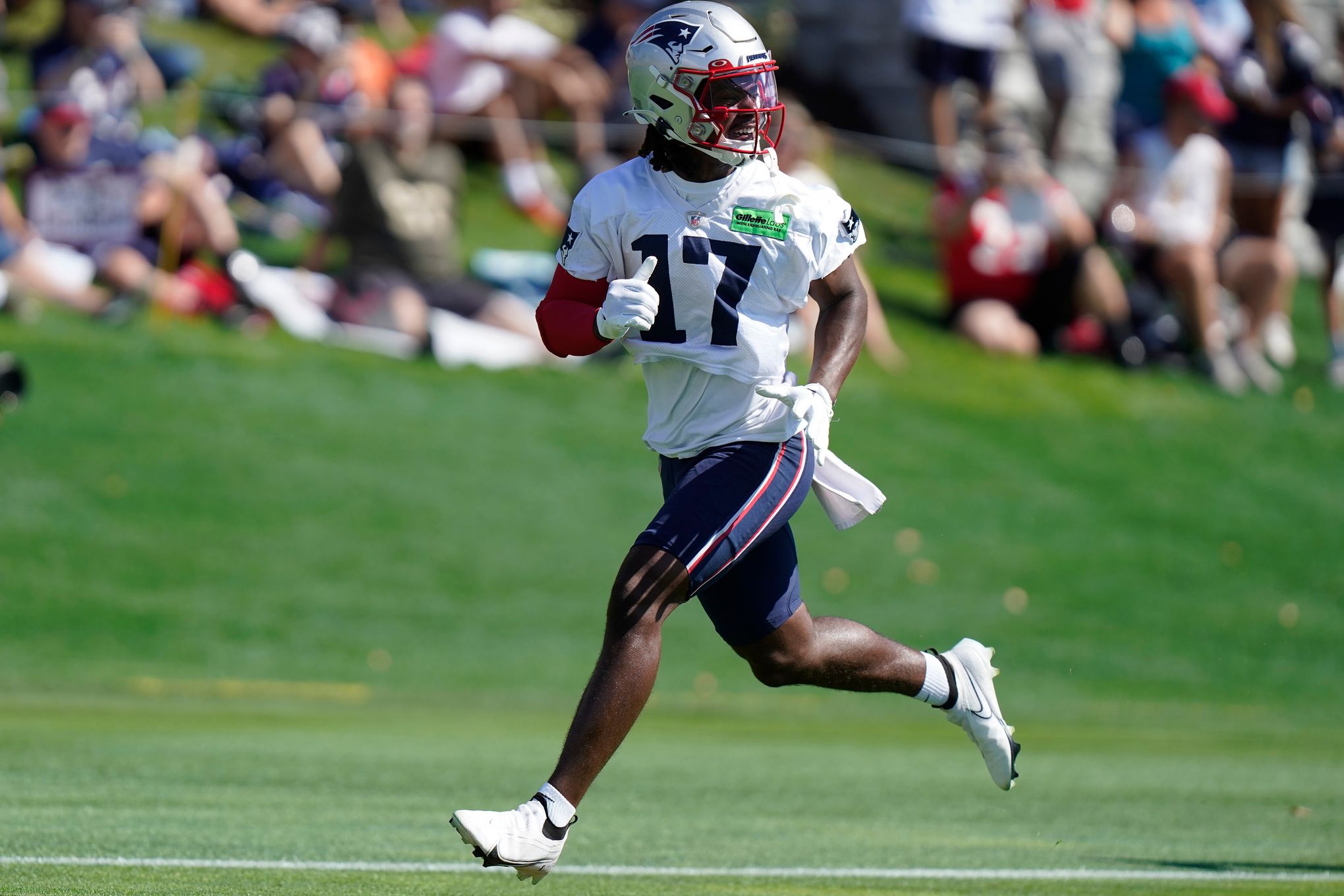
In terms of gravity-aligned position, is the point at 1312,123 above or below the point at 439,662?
above

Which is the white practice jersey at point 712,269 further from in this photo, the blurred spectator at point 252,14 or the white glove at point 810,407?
the blurred spectator at point 252,14

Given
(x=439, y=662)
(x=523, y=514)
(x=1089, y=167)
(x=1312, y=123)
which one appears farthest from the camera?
(x=1089, y=167)

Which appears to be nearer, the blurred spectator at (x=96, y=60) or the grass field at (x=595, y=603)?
the grass field at (x=595, y=603)

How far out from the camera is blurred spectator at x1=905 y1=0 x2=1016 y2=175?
16625 millimetres

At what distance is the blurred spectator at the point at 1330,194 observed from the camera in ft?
54.5

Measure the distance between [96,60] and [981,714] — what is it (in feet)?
35.0

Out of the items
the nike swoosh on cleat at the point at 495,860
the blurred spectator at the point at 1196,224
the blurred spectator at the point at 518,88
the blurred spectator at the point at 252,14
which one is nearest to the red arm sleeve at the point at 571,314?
the nike swoosh on cleat at the point at 495,860

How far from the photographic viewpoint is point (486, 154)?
55.4 feet

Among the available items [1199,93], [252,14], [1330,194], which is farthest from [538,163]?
[1330,194]

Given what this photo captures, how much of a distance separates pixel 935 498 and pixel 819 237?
9.56m

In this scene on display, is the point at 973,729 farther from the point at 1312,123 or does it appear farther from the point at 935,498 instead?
the point at 1312,123

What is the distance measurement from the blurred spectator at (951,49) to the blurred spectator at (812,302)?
1.32 meters

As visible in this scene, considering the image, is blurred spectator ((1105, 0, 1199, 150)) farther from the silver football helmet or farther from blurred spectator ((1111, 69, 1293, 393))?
the silver football helmet

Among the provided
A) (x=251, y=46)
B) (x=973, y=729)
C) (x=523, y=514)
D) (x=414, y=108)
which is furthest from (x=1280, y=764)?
(x=251, y=46)
